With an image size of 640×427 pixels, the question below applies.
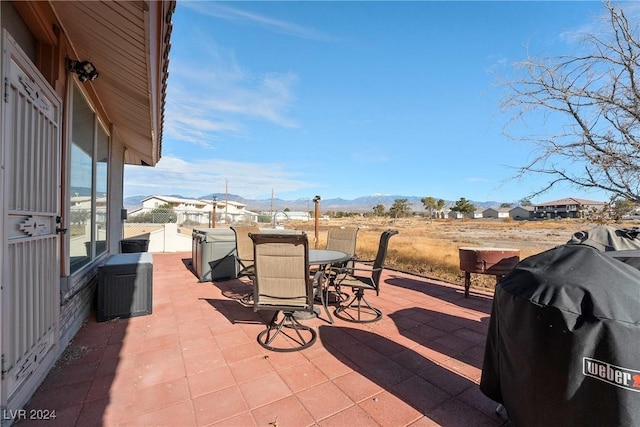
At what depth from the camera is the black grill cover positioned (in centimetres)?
116

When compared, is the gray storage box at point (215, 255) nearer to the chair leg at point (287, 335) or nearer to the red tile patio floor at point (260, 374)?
the red tile patio floor at point (260, 374)

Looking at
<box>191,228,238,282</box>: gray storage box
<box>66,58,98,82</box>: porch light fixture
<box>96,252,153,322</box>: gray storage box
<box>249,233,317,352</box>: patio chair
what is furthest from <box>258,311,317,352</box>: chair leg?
<box>66,58,98,82</box>: porch light fixture

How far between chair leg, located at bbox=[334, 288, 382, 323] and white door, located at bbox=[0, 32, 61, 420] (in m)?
2.77

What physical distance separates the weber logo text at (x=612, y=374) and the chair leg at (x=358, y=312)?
96.1 inches

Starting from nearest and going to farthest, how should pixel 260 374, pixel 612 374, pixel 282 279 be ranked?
pixel 612 374
pixel 260 374
pixel 282 279

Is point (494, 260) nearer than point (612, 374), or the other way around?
point (612, 374)

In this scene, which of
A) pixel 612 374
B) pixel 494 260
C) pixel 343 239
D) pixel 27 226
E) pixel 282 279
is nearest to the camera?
pixel 612 374

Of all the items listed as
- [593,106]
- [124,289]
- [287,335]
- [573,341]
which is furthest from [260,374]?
[593,106]

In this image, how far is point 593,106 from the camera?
362 cm

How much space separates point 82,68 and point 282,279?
8.78ft

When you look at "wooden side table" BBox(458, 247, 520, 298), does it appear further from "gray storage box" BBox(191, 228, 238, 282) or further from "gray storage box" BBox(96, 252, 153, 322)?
"gray storage box" BBox(96, 252, 153, 322)

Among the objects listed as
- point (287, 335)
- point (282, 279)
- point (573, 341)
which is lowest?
point (287, 335)

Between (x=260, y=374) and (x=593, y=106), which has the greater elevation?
(x=593, y=106)

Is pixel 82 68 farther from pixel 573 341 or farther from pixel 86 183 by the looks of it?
pixel 573 341
